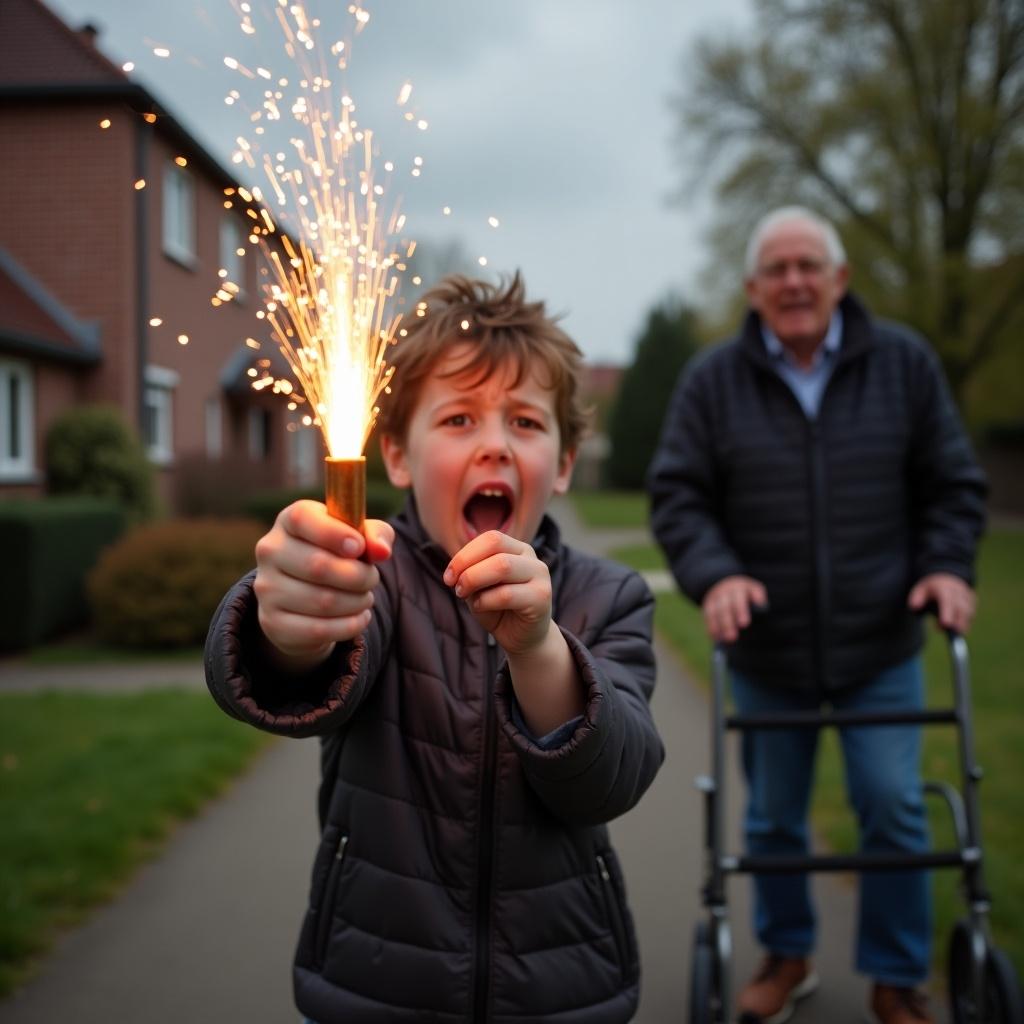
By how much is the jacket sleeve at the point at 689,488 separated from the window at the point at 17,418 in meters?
11.4

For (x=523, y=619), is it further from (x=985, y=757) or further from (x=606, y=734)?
(x=985, y=757)

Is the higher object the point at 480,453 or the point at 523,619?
the point at 480,453

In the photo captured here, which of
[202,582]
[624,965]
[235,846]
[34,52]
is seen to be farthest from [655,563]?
[624,965]

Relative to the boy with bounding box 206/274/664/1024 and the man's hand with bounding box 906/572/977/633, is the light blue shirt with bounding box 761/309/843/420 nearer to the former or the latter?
the man's hand with bounding box 906/572/977/633

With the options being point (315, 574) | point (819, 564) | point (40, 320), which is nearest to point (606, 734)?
point (315, 574)

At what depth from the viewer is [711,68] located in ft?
86.7

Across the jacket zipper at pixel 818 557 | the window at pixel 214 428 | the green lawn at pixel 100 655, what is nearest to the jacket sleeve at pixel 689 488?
the jacket zipper at pixel 818 557

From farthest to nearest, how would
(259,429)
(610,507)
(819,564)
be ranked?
(610,507)
(259,429)
(819,564)

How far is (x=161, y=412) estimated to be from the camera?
1695 centimetres

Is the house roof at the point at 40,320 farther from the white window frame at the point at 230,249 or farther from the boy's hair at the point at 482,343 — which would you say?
the boy's hair at the point at 482,343

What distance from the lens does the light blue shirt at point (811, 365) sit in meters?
3.72

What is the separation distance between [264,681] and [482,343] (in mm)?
796

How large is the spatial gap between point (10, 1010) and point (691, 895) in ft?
8.75

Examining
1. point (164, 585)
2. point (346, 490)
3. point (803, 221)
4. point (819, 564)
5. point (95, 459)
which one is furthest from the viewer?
point (95, 459)
